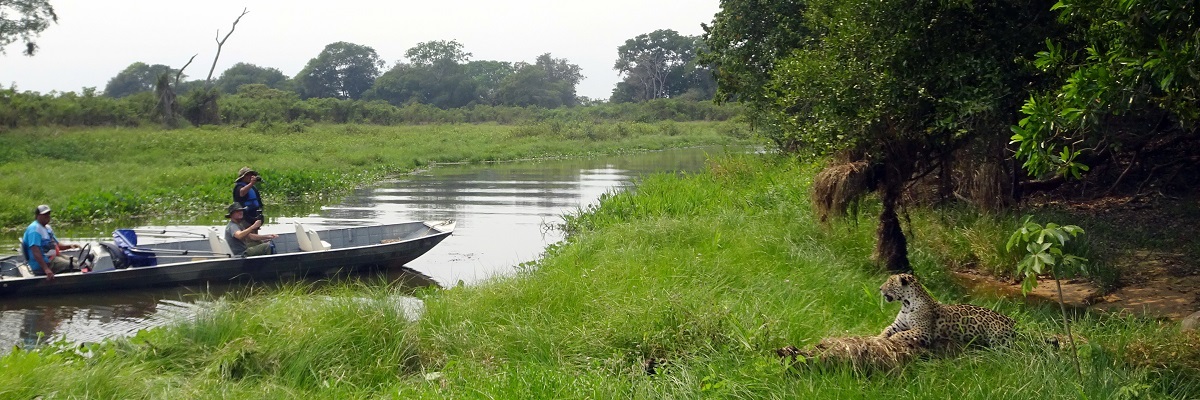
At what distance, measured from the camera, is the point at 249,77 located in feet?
278

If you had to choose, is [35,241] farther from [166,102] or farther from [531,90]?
[531,90]

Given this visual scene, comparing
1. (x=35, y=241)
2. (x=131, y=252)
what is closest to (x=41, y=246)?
(x=35, y=241)

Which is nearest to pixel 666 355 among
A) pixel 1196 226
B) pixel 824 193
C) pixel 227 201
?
pixel 824 193

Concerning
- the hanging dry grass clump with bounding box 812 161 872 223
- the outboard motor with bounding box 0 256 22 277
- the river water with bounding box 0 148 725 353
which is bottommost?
the river water with bounding box 0 148 725 353

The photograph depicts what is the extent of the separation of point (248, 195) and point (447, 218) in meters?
6.76

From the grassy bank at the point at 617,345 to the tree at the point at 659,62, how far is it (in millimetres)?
70614

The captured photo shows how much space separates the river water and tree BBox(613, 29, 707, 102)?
4194cm

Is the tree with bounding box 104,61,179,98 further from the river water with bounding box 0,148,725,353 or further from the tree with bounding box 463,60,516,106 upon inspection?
the river water with bounding box 0,148,725,353

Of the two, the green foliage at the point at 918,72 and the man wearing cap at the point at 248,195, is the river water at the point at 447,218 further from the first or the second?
the green foliage at the point at 918,72

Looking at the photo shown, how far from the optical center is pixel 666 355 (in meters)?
6.40

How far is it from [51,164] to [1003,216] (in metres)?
22.4

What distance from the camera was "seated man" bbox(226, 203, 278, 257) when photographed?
41.5 ft

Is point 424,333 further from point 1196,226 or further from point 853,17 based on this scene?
point 1196,226

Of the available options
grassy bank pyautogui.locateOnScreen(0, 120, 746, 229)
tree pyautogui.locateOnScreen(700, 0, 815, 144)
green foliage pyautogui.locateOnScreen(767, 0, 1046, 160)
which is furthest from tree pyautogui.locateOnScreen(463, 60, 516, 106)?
green foliage pyautogui.locateOnScreen(767, 0, 1046, 160)
